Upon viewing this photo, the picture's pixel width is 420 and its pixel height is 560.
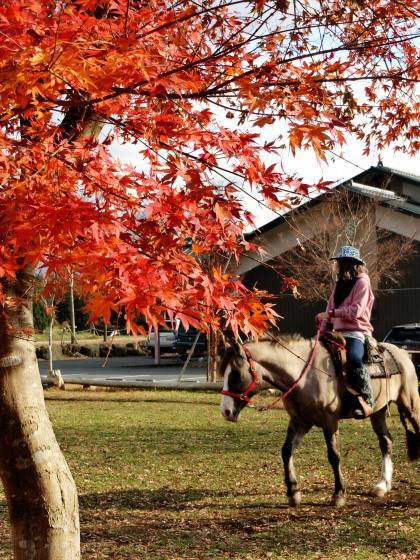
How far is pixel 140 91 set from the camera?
→ 14.4ft

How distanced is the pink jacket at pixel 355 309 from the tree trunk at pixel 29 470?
3.97 meters

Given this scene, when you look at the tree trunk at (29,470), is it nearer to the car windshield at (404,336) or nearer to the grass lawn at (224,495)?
the grass lawn at (224,495)

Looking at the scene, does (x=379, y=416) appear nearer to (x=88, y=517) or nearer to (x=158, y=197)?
(x=88, y=517)

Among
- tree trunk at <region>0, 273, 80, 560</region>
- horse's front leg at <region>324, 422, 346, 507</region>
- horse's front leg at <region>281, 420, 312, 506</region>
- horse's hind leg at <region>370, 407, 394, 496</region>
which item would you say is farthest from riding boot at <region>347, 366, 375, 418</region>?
tree trunk at <region>0, 273, 80, 560</region>

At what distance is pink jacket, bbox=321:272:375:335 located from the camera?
321 inches

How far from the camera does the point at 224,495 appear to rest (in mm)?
8586

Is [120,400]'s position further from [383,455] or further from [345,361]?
[345,361]

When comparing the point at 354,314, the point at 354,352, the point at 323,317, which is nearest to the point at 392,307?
the point at 323,317

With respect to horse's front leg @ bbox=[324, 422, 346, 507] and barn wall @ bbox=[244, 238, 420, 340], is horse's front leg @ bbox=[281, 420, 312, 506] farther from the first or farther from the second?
barn wall @ bbox=[244, 238, 420, 340]

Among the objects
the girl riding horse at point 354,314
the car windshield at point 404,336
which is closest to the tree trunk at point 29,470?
the girl riding horse at point 354,314

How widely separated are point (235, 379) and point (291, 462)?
123 centimetres

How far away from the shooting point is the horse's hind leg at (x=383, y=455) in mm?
8500

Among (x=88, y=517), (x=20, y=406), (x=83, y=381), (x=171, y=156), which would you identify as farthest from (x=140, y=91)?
(x=83, y=381)

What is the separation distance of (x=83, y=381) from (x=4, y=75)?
19.7 meters
